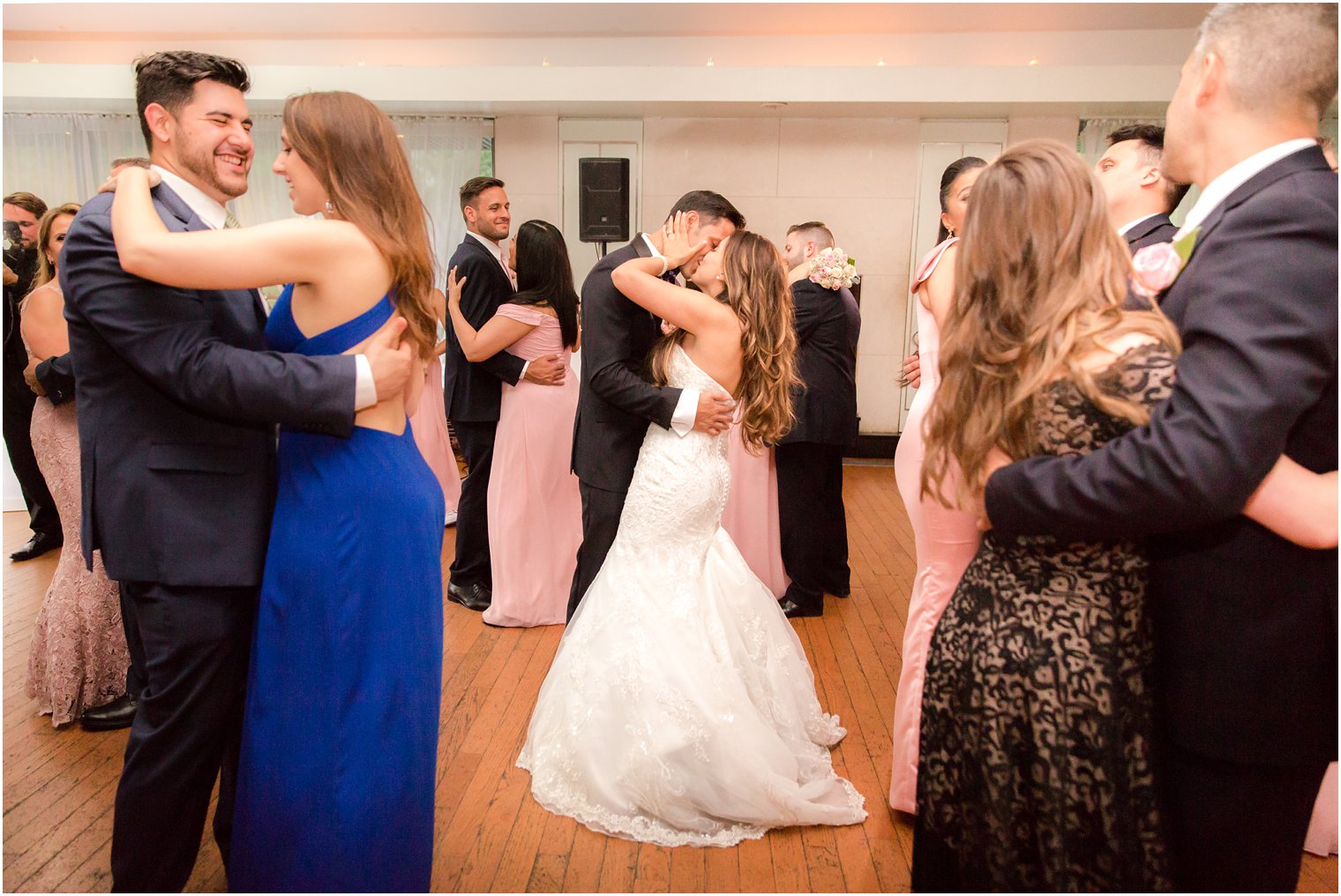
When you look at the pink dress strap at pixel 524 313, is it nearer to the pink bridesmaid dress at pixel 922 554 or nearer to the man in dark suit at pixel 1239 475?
the pink bridesmaid dress at pixel 922 554

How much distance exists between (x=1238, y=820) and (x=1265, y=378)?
64 centimetres

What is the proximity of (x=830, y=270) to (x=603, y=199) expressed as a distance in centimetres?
283

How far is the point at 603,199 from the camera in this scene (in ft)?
20.6

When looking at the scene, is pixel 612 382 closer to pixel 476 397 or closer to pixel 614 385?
pixel 614 385

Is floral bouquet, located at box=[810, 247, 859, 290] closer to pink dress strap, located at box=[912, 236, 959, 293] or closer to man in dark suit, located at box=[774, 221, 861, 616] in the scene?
man in dark suit, located at box=[774, 221, 861, 616]

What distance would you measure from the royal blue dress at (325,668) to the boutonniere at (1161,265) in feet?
4.28

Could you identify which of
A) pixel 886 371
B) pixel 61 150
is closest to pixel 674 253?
pixel 886 371

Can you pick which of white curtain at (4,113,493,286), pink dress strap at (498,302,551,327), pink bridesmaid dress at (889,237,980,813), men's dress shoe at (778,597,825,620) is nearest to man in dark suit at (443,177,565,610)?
pink dress strap at (498,302,551,327)

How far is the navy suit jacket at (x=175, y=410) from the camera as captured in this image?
159cm

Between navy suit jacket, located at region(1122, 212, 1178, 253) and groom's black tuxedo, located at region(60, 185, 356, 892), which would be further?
navy suit jacket, located at region(1122, 212, 1178, 253)

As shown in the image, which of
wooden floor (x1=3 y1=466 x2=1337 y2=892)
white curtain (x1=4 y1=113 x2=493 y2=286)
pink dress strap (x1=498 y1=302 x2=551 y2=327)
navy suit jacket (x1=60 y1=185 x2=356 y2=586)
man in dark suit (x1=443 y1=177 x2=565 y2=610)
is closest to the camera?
navy suit jacket (x1=60 y1=185 x2=356 y2=586)

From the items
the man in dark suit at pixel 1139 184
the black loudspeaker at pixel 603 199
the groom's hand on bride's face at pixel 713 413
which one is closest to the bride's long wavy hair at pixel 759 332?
the groom's hand on bride's face at pixel 713 413

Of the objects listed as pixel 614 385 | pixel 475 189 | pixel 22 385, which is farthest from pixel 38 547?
pixel 614 385

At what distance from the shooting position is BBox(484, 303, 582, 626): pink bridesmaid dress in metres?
3.81
